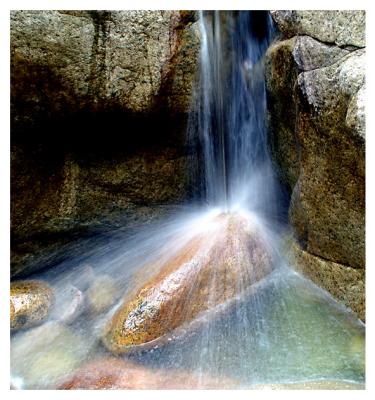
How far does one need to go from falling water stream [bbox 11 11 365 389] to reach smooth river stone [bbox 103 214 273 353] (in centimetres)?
2

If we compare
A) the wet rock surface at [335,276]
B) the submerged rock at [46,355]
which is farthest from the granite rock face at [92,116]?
the wet rock surface at [335,276]

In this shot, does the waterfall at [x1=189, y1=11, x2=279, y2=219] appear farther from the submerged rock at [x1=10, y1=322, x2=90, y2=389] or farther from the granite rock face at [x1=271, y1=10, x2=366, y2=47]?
the submerged rock at [x1=10, y1=322, x2=90, y2=389]

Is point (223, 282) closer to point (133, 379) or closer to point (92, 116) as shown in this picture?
point (133, 379)

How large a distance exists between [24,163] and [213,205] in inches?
110

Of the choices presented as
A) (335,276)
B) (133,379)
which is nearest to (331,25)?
(335,276)

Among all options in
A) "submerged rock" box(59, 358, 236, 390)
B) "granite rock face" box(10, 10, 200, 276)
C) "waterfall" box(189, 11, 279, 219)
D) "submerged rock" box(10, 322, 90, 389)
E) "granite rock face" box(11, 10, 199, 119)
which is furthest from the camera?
"waterfall" box(189, 11, 279, 219)

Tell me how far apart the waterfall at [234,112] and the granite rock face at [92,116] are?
0.32 meters

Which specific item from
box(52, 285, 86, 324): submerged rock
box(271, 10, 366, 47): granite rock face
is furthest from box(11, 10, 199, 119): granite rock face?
box(52, 285, 86, 324): submerged rock

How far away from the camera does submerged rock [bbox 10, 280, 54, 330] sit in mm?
4148

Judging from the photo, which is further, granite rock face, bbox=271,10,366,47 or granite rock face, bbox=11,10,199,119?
granite rock face, bbox=11,10,199,119

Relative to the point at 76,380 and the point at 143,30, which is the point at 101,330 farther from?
the point at 143,30

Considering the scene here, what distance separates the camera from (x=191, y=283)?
13.1 ft

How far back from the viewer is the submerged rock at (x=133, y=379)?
317 cm

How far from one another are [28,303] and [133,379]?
1770 millimetres
